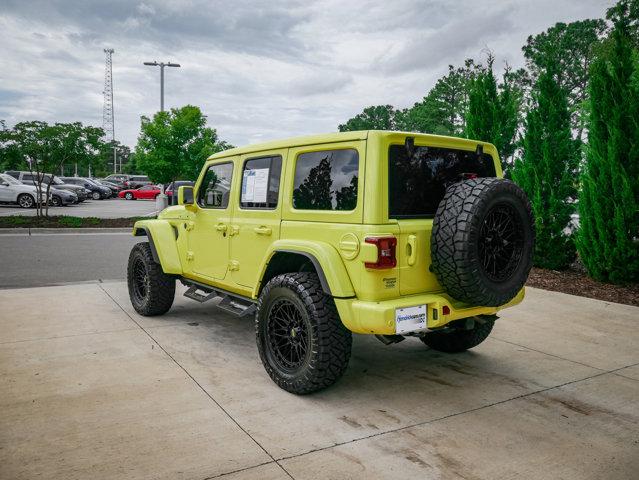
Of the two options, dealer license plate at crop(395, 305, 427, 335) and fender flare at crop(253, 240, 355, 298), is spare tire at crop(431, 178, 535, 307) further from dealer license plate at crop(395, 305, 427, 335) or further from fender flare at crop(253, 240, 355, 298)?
fender flare at crop(253, 240, 355, 298)

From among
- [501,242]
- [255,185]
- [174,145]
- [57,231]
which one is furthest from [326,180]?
[174,145]

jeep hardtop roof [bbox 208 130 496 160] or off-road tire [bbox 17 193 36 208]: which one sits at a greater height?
jeep hardtop roof [bbox 208 130 496 160]

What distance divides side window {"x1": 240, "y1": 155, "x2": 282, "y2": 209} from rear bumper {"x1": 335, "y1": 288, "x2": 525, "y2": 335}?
1253 mm

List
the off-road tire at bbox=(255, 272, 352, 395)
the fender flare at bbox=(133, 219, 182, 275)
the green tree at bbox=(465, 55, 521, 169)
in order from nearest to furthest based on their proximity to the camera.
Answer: the off-road tire at bbox=(255, 272, 352, 395), the fender flare at bbox=(133, 219, 182, 275), the green tree at bbox=(465, 55, 521, 169)

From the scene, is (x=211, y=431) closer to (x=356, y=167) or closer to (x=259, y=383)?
(x=259, y=383)

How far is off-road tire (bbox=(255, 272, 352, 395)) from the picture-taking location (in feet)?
11.1

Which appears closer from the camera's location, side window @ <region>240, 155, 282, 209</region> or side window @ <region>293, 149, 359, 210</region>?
side window @ <region>293, 149, 359, 210</region>

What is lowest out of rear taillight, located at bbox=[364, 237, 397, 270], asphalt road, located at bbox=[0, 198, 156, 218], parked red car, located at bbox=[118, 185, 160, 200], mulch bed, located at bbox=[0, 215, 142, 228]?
mulch bed, located at bbox=[0, 215, 142, 228]

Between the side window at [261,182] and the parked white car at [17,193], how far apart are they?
21.5 meters

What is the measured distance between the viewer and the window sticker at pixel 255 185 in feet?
13.9

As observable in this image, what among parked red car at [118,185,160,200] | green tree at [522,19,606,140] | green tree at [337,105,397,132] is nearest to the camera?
parked red car at [118,185,160,200]

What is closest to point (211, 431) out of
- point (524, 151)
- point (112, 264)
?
point (112, 264)

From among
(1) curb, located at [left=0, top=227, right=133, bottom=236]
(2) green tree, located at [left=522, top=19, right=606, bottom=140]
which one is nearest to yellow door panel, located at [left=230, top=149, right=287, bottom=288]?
Result: (1) curb, located at [left=0, top=227, right=133, bottom=236]

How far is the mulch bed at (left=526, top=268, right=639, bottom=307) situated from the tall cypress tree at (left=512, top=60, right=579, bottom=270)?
48cm
